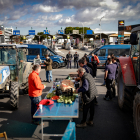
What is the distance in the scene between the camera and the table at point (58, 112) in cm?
382

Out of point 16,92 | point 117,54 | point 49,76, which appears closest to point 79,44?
point 117,54

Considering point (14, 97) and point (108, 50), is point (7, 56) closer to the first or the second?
point (14, 97)

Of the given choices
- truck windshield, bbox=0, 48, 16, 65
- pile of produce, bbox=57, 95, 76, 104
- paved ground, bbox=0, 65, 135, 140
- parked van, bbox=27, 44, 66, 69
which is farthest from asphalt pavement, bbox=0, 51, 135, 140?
parked van, bbox=27, 44, 66, 69

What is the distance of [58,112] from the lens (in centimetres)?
399

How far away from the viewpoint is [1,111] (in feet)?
20.7

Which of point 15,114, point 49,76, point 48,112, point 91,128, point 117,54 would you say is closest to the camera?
point 48,112

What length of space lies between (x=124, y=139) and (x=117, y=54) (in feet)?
45.3

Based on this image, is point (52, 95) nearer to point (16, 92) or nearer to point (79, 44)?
point (16, 92)

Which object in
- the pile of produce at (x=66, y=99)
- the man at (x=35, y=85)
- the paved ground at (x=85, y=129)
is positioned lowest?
the paved ground at (x=85, y=129)

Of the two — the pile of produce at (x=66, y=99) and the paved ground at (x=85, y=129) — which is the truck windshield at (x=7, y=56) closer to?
the paved ground at (x=85, y=129)

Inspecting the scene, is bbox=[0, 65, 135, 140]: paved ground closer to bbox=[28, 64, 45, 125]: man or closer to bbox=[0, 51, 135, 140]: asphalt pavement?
bbox=[0, 51, 135, 140]: asphalt pavement

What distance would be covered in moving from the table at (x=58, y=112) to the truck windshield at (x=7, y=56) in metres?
3.59

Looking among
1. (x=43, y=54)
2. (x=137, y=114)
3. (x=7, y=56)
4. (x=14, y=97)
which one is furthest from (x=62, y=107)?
(x=43, y=54)

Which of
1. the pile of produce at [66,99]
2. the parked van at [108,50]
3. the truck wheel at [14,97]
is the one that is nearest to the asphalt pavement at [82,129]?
the truck wheel at [14,97]
